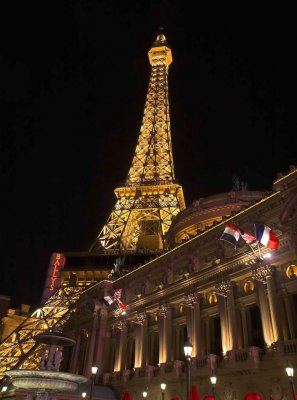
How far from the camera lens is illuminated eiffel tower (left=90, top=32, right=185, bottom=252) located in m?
70.5

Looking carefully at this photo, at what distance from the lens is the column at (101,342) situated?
36.3m

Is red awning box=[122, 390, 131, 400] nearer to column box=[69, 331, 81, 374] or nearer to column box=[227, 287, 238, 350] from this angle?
column box=[69, 331, 81, 374]

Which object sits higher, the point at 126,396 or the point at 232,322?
the point at 232,322

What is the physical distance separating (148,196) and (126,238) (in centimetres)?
1200

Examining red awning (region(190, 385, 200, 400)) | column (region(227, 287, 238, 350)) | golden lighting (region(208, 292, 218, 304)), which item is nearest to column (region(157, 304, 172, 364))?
golden lighting (region(208, 292, 218, 304))

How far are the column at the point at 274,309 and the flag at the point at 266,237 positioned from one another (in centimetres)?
242

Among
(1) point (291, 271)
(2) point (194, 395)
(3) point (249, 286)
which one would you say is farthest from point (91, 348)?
(1) point (291, 271)

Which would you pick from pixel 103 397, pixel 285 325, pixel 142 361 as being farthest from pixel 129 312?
pixel 285 325

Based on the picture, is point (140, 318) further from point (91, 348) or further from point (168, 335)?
point (91, 348)

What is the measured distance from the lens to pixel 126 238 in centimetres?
6931

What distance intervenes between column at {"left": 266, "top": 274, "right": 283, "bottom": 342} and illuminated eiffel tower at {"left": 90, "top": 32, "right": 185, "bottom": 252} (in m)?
33.7

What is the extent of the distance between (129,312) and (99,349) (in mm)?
5180

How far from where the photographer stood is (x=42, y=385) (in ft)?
58.0

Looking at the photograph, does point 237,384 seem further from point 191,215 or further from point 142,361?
point 191,215
